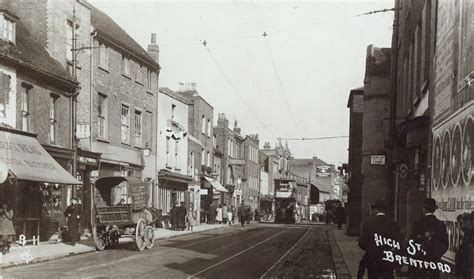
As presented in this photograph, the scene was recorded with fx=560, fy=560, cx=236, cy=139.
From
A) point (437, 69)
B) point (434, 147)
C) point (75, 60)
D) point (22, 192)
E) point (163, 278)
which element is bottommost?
point (163, 278)

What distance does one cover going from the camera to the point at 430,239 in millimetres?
7945

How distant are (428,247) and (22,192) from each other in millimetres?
14350

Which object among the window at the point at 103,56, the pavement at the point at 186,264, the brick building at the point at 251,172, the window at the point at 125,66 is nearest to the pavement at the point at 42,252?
the pavement at the point at 186,264

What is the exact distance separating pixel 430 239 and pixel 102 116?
20.0 m

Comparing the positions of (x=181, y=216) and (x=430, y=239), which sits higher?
(x=430, y=239)

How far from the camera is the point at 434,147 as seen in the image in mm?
10234

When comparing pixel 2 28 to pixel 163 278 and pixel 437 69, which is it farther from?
pixel 437 69

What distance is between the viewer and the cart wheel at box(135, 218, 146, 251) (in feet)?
56.2

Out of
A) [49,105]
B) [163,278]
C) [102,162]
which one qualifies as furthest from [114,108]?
[163,278]

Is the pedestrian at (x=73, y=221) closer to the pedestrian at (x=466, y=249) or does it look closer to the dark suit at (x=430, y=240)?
the dark suit at (x=430, y=240)

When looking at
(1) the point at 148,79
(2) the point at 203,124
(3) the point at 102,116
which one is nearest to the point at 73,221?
(3) the point at 102,116

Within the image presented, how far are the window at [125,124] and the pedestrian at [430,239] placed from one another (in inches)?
842

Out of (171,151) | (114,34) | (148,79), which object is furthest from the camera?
(171,151)

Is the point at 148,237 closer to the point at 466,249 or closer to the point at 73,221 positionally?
the point at 73,221
